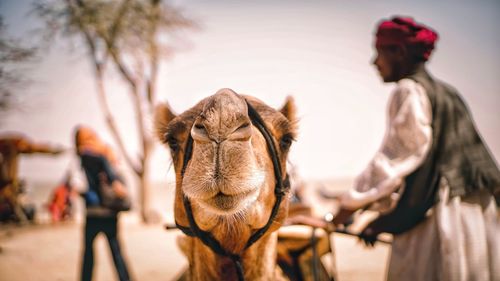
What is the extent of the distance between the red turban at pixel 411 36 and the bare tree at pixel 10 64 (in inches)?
110

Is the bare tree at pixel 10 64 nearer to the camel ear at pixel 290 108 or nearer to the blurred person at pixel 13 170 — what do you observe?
the camel ear at pixel 290 108

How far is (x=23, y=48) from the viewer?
292 centimetres

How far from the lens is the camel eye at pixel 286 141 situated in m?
1.63

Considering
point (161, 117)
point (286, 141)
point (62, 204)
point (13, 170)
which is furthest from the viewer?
point (62, 204)

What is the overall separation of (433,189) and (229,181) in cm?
141

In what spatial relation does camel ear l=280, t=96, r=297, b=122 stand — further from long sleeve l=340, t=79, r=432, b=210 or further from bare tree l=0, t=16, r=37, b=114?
bare tree l=0, t=16, r=37, b=114

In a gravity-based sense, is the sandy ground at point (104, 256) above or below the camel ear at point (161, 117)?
below

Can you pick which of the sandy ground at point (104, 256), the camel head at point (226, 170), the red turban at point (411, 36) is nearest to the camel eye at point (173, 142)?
the camel head at point (226, 170)

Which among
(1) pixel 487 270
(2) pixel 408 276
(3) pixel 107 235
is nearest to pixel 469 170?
(1) pixel 487 270

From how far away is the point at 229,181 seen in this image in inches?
45.7

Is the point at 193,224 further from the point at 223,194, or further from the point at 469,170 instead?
the point at 469,170

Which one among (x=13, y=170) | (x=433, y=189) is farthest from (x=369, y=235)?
(x=13, y=170)

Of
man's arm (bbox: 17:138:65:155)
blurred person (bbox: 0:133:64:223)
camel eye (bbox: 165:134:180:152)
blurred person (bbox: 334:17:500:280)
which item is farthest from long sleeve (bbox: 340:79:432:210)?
man's arm (bbox: 17:138:65:155)

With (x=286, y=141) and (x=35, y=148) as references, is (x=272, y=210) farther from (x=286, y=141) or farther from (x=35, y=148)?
(x=35, y=148)
